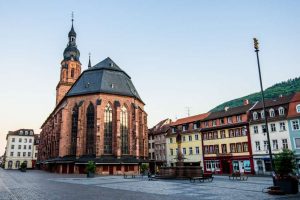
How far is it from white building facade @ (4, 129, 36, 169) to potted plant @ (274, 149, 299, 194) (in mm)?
105825

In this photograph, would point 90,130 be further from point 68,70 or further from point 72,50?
point 72,50

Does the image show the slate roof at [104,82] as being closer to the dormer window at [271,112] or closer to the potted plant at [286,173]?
the dormer window at [271,112]

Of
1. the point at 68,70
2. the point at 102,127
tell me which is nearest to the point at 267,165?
the point at 102,127

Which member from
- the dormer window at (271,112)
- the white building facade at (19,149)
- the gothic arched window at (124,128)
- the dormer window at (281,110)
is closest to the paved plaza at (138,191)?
the dormer window at (281,110)

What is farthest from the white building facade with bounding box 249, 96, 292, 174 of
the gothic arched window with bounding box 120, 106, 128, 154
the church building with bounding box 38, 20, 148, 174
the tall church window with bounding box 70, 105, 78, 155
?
the tall church window with bounding box 70, 105, 78, 155

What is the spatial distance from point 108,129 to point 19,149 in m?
74.0

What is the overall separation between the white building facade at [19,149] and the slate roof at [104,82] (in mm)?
65459

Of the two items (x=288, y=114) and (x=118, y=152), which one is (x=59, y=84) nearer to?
(x=118, y=152)

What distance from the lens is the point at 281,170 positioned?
15.9 meters

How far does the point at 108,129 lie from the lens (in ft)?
162

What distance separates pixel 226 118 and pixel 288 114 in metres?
11.3

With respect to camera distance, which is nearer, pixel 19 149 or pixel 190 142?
pixel 190 142

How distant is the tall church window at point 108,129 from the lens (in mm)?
48375

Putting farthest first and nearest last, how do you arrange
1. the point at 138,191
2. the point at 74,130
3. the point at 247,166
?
the point at 74,130, the point at 247,166, the point at 138,191
